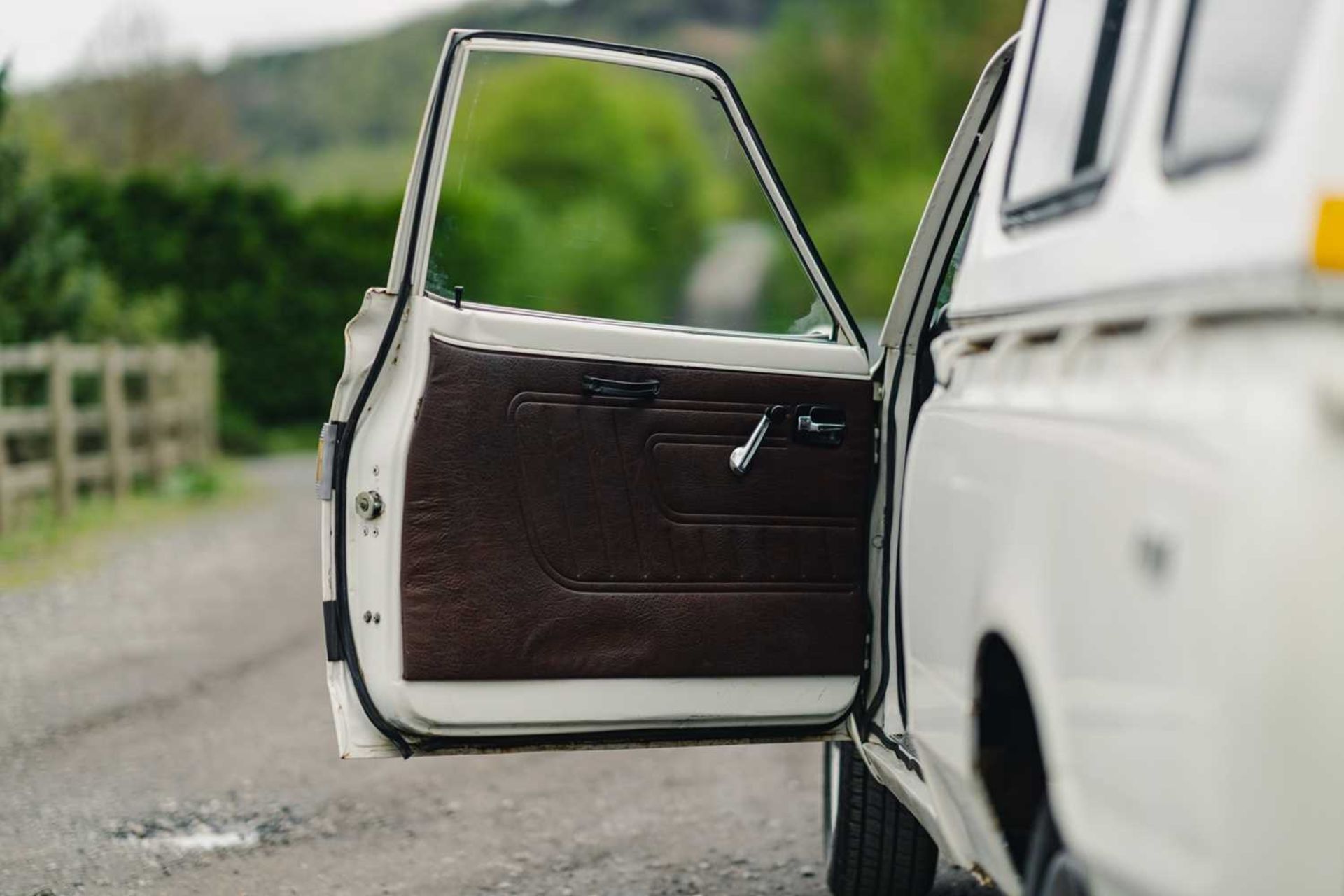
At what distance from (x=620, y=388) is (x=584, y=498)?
0.27m

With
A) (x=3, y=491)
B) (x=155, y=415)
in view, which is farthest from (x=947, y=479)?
(x=155, y=415)

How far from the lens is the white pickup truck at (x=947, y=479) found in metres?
1.90

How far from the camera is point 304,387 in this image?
79.2 ft

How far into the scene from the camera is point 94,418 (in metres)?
14.4

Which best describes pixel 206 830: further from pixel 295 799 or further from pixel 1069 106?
pixel 1069 106

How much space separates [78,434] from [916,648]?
43.0 feet

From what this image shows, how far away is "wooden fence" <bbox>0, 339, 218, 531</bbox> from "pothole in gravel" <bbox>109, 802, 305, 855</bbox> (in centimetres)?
714

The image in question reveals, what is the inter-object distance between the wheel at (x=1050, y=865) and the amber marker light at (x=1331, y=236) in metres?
0.98

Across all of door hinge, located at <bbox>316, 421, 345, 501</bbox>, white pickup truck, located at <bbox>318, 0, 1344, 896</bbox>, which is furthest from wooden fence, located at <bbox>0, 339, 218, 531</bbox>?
door hinge, located at <bbox>316, 421, 345, 501</bbox>

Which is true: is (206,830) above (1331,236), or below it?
below

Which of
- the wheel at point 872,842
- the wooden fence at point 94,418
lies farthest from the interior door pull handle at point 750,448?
the wooden fence at point 94,418

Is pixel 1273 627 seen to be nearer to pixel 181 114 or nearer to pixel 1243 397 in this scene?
pixel 1243 397

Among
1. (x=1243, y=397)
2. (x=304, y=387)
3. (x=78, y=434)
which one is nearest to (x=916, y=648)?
(x=1243, y=397)

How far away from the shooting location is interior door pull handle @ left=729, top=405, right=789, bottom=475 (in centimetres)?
388
